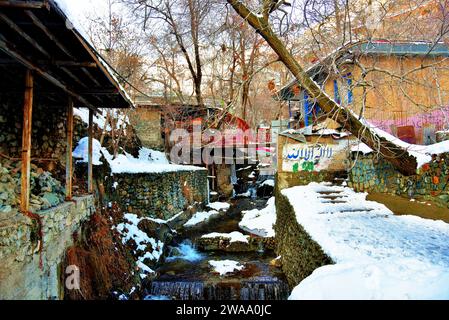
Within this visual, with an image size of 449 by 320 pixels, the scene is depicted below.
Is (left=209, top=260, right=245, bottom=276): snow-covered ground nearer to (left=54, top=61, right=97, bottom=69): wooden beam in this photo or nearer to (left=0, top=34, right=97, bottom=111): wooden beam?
(left=0, top=34, right=97, bottom=111): wooden beam

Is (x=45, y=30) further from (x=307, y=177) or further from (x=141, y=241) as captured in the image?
(x=307, y=177)

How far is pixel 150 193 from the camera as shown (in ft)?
34.7

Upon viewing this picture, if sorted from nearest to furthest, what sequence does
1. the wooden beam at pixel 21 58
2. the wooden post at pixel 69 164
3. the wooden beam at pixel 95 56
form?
the wooden beam at pixel 21 58 < the wooden beam at pixel 95 56 < the wooden post at pixel 69 164

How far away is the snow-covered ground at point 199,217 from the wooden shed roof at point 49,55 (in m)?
7.36

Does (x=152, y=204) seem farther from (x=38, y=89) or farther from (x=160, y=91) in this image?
(x=160, y=91)

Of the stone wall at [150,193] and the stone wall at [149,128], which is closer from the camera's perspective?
the stone wall at [150,193]

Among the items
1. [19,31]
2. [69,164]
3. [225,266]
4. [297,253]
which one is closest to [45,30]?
[19,31]

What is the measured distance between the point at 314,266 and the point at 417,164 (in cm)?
362

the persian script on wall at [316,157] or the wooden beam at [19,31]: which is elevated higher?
the wooden beam at [19,31]

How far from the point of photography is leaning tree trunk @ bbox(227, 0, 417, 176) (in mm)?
6281

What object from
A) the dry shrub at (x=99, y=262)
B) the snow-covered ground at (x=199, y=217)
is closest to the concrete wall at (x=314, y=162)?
the snow-covered ground at (x=199, y=217)

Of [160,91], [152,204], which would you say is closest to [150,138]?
[160,91]

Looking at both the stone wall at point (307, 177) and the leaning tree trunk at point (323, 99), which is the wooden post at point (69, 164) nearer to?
the leaning tree trunk at point (323, 99)

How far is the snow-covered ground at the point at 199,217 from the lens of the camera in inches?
501
